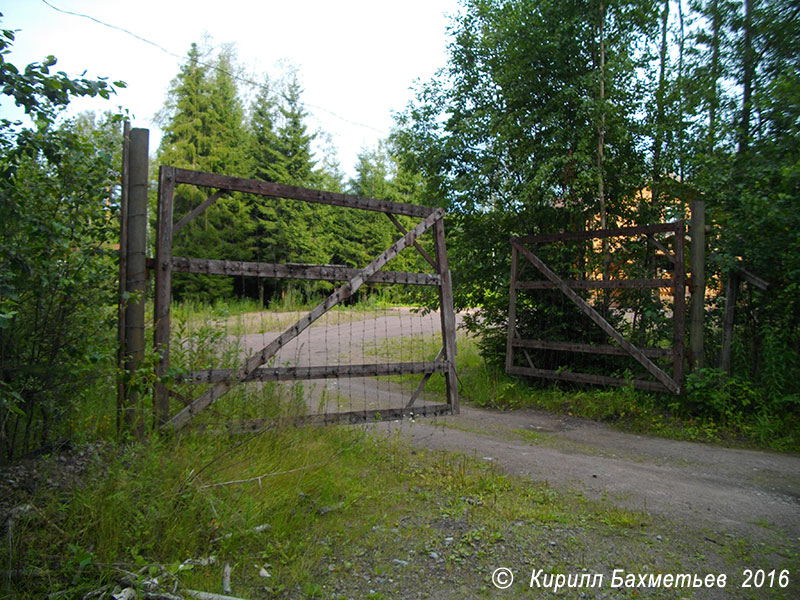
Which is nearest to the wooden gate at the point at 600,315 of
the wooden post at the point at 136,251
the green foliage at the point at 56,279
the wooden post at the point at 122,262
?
the wooden post at the point at 136,251

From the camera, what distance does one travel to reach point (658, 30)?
33.4ft

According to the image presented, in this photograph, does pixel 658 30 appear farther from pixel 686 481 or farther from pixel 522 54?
pixel 686 481

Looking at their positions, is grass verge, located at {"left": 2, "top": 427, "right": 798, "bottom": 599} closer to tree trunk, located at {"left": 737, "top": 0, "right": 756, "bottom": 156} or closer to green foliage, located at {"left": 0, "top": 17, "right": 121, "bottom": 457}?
green foliage, located at {"left": 0, "top": 17, "right": 121, "bottom": 457}

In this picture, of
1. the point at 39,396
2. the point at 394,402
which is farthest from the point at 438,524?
the point at 394,402

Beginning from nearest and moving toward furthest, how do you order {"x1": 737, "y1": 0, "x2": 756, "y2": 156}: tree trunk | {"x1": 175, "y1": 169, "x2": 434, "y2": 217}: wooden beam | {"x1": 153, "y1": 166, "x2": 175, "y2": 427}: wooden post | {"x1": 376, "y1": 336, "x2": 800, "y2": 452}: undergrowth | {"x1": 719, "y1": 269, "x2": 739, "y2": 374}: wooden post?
1. {"x1": 153, "y1": 166, "x2": 175, "y2": 427}: wooden post
2. {"x1": 175, "y1": 169, "x2": 434, "y2": 217}: wooden beam
3. {"x1": 376, "y1": 336, "x2": 800, "y2": 452}: undergrowth
4. {"x1": 719, "y1": 269, "x2": 739, "y2": 374}: wooden post
5. {"x1": 737, "y1": 0, "x2": 756, "y2": 156}: tree trunk

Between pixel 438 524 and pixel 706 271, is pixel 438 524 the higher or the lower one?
the lower one

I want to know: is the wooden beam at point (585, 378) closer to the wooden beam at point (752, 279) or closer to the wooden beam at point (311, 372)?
the wooden beam at point (752, 279)

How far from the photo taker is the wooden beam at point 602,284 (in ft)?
26.2

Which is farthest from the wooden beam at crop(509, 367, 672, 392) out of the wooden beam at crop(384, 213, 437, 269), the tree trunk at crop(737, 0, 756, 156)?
the wooden beam at crop(384, 213, 437, 269)

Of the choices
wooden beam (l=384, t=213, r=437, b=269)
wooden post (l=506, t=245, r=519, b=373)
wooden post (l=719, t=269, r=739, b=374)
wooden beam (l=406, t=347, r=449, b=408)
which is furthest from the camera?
wooden post (l=506, t=245, r=519, b=373)

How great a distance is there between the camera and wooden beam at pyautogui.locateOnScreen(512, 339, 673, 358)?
806 centimetres

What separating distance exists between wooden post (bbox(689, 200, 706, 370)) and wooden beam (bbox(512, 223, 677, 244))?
33cm

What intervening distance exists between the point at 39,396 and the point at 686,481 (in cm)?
545

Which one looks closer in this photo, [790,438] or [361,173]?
[790,438]
